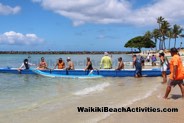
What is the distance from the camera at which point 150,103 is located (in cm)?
883

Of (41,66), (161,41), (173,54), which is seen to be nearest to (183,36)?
(161,41)

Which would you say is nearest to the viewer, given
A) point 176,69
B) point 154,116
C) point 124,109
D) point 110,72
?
point 154,116

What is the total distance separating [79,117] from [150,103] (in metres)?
2.34

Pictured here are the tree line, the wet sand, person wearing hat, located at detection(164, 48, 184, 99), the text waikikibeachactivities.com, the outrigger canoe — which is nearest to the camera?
the wet sand

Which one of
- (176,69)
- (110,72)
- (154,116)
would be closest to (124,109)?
(154,116)

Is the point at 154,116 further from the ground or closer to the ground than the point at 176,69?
closer to the ground

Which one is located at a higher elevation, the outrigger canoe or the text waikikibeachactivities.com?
the outrigger canoe

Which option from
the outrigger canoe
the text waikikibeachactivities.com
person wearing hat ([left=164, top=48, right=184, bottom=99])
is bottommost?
the text waikikibeachactivities.com

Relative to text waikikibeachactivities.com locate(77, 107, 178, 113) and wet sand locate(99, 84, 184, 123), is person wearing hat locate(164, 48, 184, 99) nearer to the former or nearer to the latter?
wet sand locate(99, 84, 184, 123)

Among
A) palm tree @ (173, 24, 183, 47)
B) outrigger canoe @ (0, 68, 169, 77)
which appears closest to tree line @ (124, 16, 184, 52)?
palm tree @ (173, 24, 183, 47)

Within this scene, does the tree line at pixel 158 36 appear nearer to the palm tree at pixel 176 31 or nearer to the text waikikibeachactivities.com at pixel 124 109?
the palm tree at pixel 176 31

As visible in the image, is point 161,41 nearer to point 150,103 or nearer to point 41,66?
point 41,66

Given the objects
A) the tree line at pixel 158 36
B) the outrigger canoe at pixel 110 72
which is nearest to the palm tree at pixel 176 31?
the tree line at pixel 158 36

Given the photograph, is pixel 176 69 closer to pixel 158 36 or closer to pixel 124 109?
pixel 124 109
